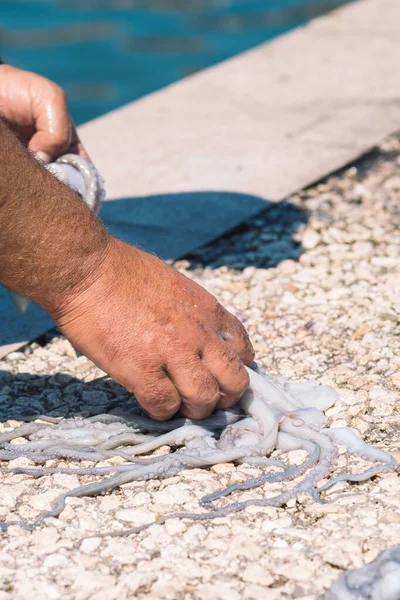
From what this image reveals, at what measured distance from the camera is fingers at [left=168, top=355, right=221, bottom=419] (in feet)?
8.90

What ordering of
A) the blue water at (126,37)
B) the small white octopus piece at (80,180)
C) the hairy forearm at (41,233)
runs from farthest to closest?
the blue water at (126,37) < the small white octopus piece at (80,180) < the hairy forearm at (41,233)

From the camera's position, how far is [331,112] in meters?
5.53

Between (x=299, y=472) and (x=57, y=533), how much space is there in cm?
69

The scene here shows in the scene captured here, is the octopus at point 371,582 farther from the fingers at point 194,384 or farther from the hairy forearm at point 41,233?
the hairy forearm at point 41,233

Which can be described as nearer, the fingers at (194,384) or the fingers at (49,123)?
Result: the fingers at (194,384)

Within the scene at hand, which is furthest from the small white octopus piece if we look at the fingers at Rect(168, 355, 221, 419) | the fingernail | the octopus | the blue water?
the blue water

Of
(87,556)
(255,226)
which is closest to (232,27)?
(255,226)

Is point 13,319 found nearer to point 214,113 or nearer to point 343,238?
point 343,238

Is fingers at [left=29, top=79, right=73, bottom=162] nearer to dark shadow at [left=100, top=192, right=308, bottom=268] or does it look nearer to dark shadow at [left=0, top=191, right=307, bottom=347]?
dark shadow at [left=0, top=191, right=307, bottom=347]

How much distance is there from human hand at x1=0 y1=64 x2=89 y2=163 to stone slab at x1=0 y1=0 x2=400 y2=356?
0.66 metres

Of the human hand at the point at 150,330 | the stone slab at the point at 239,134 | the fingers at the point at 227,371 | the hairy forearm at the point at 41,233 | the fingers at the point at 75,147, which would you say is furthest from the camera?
the stone slab at the point at 239,134

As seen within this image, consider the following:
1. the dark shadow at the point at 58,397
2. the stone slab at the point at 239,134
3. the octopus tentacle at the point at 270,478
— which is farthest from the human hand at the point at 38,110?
the octopus tentacle at the point at 270,478

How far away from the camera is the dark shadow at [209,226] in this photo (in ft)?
13.8

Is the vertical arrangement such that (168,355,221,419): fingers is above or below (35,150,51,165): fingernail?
below
